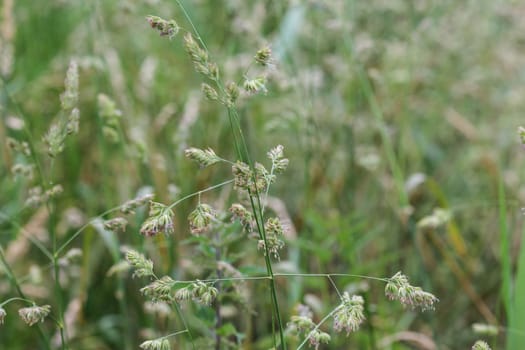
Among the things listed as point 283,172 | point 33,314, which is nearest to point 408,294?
point 33,314

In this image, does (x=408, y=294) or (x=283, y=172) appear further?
(x=283, y=172)

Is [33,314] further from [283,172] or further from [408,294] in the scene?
[283,172]

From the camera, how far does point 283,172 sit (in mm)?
1914

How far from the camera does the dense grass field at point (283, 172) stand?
5.57ft

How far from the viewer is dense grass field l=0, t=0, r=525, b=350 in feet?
5.57

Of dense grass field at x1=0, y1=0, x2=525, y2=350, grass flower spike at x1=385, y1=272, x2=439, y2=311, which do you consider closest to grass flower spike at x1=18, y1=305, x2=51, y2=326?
dense grass field at x1=0, y1=0, x2=525, y2=350

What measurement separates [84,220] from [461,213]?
1.55m

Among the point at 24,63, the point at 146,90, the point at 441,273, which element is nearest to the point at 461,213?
the point at 441,273

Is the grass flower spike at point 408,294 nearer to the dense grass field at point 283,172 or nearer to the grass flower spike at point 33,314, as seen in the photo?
the dense grass field at point 283,172

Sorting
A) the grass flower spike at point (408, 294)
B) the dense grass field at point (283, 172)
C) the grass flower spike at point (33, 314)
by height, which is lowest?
the dense grass field at point (283, 172)

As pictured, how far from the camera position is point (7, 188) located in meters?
2.28

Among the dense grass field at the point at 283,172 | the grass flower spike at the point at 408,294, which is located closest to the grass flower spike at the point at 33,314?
the dense grass field at the point at 283,172

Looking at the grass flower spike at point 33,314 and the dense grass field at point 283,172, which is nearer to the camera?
the grass flower spike at point 33,314

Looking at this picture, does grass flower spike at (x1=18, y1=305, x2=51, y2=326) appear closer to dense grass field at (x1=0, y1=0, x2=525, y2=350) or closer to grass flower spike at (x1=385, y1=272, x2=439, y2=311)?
dense grass field at (x1=0, y1=0, x2=525, y2=350)
